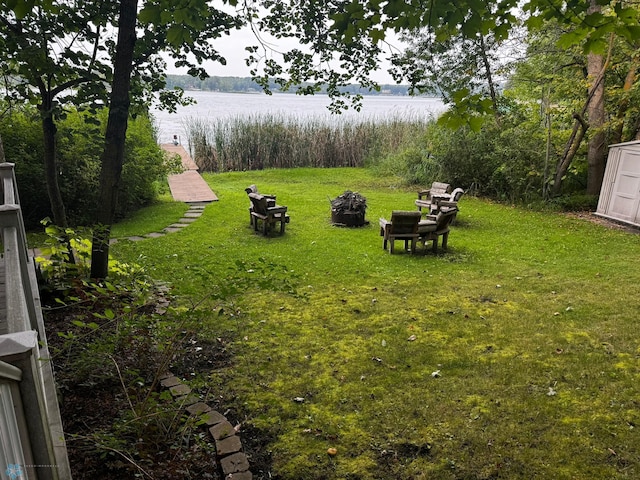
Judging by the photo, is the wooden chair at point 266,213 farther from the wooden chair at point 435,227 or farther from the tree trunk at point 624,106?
the tree trunk at point 624,106

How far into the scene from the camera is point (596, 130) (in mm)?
10445

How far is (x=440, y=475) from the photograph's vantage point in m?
2.73

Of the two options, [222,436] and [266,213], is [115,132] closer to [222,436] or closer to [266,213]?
[222,436]

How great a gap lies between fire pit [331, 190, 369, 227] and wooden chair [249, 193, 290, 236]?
4.07ft

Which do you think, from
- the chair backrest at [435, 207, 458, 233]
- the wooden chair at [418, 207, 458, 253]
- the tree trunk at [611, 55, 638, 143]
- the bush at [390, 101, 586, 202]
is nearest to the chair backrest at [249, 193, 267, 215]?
the wooden chair at [418, 207, 458, 253]

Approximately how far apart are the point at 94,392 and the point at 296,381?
154 centimetres

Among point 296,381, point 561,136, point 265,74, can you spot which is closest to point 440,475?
point 296,381

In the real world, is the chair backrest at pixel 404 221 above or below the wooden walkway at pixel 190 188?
above

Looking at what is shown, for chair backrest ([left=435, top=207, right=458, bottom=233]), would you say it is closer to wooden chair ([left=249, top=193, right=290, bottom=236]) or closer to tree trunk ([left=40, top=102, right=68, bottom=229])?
wooden chair ([left=249, top=193, right=290, bottom=236])

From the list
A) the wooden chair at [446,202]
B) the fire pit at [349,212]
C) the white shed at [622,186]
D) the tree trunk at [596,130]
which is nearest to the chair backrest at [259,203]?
the fire pit at [349,212]

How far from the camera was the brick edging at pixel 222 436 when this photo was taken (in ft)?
8.68

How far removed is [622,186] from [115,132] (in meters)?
10.1

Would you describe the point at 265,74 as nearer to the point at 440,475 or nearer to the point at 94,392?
the point at 94,392

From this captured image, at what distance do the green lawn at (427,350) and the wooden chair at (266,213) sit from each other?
358 millimetres
